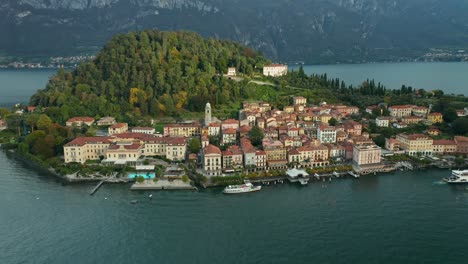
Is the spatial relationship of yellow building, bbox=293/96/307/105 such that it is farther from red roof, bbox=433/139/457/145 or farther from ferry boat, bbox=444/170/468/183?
ferry boat, bbox=444/170/468/183

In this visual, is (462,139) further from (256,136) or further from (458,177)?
(256,136)

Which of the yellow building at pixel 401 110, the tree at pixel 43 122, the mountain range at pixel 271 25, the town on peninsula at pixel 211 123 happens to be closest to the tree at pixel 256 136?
the town on peninsula at pixel 211 123

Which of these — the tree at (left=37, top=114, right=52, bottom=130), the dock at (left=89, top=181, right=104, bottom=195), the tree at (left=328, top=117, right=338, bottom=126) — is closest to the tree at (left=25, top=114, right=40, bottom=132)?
the tree at (left=37, top=114, right=52, bottom=130)

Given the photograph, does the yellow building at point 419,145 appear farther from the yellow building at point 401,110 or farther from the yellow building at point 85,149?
the yellow building at point 85,149

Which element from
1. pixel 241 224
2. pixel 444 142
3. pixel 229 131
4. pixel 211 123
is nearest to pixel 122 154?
pixel 229 131

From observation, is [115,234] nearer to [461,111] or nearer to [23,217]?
[23,217]

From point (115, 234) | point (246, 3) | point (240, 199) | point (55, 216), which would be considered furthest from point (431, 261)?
point (246, 3)
